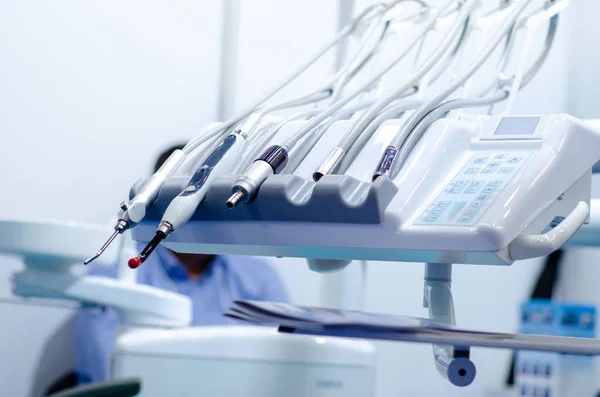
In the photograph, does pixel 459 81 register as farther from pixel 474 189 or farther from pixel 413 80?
pixel 474 189

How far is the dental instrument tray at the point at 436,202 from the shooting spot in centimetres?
46

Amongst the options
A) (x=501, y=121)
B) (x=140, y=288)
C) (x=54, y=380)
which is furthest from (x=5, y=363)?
(x=501, y=121)

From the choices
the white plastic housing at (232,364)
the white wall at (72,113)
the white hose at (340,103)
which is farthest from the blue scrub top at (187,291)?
the white hose at (340,103)

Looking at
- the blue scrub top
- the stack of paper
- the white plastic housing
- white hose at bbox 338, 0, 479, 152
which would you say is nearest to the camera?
the stack of paper

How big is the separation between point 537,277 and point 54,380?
1270 mm

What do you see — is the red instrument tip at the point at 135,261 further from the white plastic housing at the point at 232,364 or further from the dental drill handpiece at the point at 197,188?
the white plastic housing at the point at 232,364

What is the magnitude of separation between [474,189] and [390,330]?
10cm

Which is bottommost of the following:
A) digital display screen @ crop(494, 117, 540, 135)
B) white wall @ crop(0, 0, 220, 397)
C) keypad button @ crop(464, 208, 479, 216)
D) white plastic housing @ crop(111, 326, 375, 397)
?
white plastic housing @ crop(111, 326, 375, 397)

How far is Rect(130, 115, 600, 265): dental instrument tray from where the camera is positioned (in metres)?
0.46

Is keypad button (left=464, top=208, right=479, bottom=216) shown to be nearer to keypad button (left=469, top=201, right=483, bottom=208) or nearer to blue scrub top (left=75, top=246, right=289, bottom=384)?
keypad button (left=469, top=201, right=483, bottom=208)

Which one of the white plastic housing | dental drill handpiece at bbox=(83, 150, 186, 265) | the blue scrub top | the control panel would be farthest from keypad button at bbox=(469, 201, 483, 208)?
the blue scrub top

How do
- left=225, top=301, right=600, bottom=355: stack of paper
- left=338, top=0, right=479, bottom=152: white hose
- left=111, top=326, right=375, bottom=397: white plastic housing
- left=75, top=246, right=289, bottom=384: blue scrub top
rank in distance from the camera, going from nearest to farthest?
left=225, top=301, right=600, bottom=355: stack of paper → left=338, top=0, right=479, bottom=152: white hose → left=111, top=326, right=375, bottom=397: white plastic housing → left=75, top=246, right=289, bottom=384: blue scrub top

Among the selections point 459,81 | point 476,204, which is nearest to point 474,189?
point 476,204

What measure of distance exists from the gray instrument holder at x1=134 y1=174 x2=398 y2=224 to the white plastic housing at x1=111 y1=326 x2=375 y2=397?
22.3 inches
